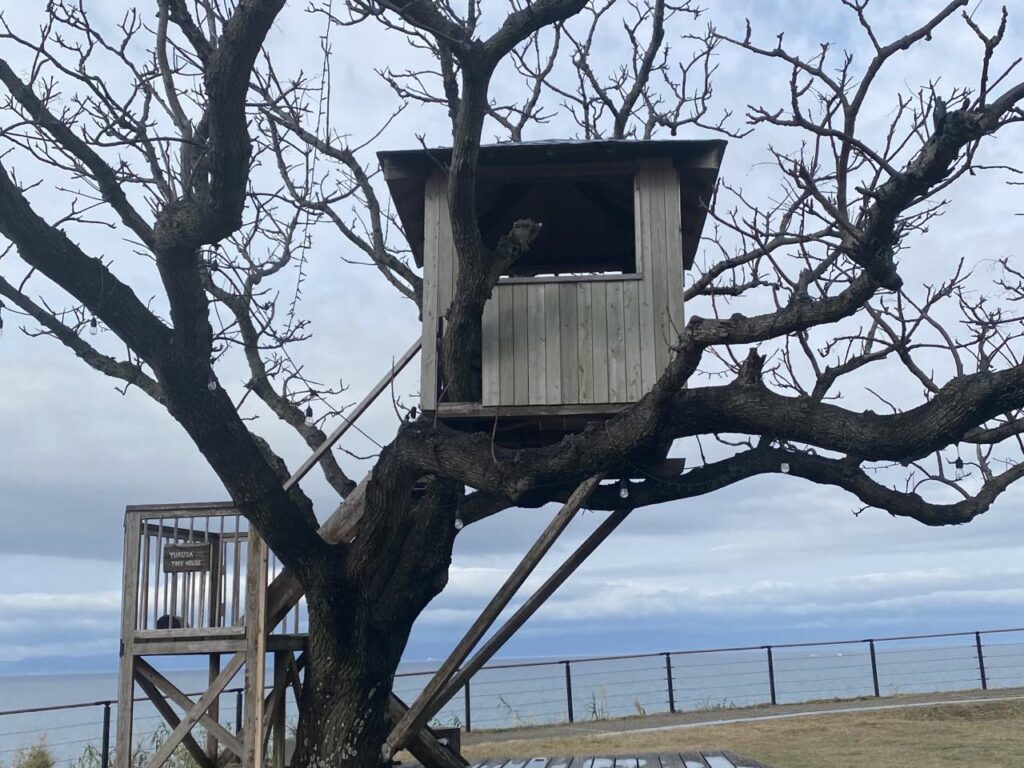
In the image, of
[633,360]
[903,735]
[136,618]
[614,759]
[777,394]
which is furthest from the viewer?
[903,735]

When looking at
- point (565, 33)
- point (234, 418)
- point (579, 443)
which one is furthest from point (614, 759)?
point (565, 33)

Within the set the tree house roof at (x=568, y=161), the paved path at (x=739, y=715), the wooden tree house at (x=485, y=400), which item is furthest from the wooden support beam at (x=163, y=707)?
the paved path at (x=739, y=715)

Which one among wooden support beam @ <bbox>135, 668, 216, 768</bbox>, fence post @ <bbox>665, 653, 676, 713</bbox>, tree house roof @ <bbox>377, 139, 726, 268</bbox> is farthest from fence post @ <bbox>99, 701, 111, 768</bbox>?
fence post @ <bbox>665, 653, 676, 713</bbox>

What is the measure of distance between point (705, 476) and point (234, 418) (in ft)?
12.1

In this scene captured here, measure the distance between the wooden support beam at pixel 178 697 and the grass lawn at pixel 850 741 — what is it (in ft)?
13.5

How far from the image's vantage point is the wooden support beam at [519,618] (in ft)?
28.5

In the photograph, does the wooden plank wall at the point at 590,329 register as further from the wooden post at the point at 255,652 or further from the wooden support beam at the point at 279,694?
the wooden support beam at the point at 279,694

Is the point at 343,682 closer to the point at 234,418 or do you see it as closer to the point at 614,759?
Answer: the point at 234,418

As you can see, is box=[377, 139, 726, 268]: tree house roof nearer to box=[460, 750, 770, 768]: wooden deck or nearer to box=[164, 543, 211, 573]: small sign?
box=[164, 543, 211, 573]: small sign

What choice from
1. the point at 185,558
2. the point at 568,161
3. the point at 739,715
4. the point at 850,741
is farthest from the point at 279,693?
the point at 739,715

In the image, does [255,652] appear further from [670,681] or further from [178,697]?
[670,681]

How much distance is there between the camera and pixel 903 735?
1341 cm

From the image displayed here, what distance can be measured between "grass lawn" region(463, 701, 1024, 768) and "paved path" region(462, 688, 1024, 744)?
2.07 feet

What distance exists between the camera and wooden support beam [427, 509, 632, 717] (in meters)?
8.69
